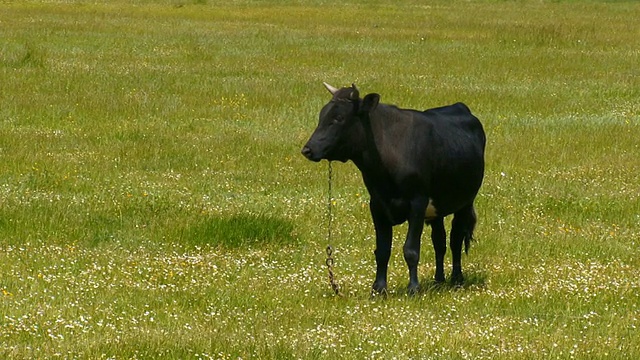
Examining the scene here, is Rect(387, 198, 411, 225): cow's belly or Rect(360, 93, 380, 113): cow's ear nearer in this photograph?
Rect(360, 93, 380, 113): cow's ear

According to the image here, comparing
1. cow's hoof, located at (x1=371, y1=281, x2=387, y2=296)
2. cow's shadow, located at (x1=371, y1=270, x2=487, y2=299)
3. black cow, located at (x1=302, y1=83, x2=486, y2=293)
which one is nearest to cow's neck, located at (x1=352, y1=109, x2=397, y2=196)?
black cow, located at (x1=302, y1=83, x2=486, y2=293)

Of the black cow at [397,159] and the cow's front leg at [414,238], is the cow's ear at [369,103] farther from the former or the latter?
the cow's front leg at [414,238]

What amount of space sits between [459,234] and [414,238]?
4.03ft

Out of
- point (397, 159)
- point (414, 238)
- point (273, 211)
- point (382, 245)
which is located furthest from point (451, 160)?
point (273, 211)

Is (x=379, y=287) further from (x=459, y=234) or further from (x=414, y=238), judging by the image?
(x=459, y=234)

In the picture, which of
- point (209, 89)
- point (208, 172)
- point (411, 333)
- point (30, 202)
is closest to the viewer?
point (411, 333)

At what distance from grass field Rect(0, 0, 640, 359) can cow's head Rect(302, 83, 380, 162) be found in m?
1.25

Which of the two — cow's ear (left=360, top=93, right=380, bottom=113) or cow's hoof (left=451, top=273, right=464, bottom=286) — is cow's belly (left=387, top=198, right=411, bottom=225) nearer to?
cow's ear (left=360, top=93, right=380, bottom=113)

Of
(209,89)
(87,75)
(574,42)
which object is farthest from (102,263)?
(574,42)

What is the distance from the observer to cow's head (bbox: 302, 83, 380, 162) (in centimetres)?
959

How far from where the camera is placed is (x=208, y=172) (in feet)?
53.8

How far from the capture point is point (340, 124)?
970 cm

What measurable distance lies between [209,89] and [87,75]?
10.4 ft

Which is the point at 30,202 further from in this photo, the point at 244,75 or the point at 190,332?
the point at 244,75
